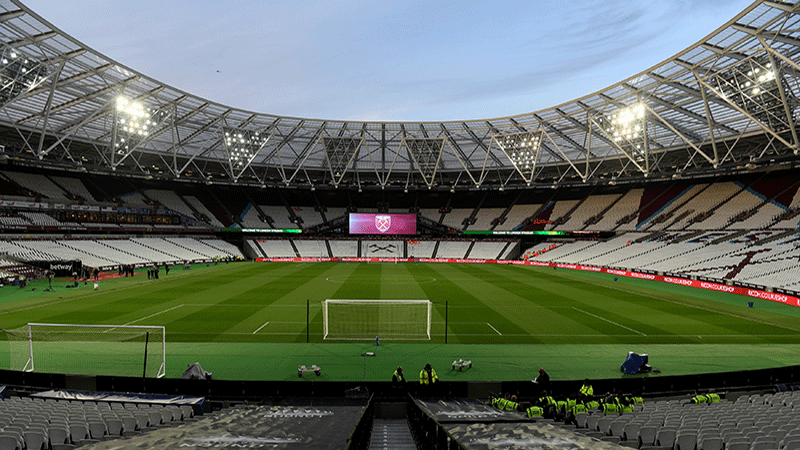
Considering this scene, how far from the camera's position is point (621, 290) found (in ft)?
107

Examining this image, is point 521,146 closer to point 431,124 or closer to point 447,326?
point 431,124

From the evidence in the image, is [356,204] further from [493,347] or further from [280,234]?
[493,347]

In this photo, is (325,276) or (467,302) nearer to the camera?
(467,302)

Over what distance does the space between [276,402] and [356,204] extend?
217 feet

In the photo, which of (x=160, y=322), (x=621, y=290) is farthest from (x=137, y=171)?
(x=621, y=290)

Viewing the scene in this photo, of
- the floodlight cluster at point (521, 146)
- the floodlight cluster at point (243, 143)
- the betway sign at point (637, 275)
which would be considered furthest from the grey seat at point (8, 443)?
the floodlight cluster at point (521, 146)

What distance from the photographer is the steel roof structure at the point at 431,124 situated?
28.7 meters

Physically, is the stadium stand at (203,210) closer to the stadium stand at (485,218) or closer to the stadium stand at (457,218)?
the stadium stand at (457,218)

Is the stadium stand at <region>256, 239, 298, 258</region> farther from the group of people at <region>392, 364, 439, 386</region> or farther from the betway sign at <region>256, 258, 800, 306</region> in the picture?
the group of people at <region>392, 364, 439, 386</region>

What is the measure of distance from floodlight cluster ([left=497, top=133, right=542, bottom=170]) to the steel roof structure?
232 millimetres

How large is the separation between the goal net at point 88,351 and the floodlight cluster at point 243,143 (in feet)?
118

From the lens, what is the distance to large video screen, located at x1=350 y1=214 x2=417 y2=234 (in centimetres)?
6538

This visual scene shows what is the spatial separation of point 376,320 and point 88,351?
12.6 meters

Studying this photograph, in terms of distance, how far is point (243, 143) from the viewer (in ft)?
169
